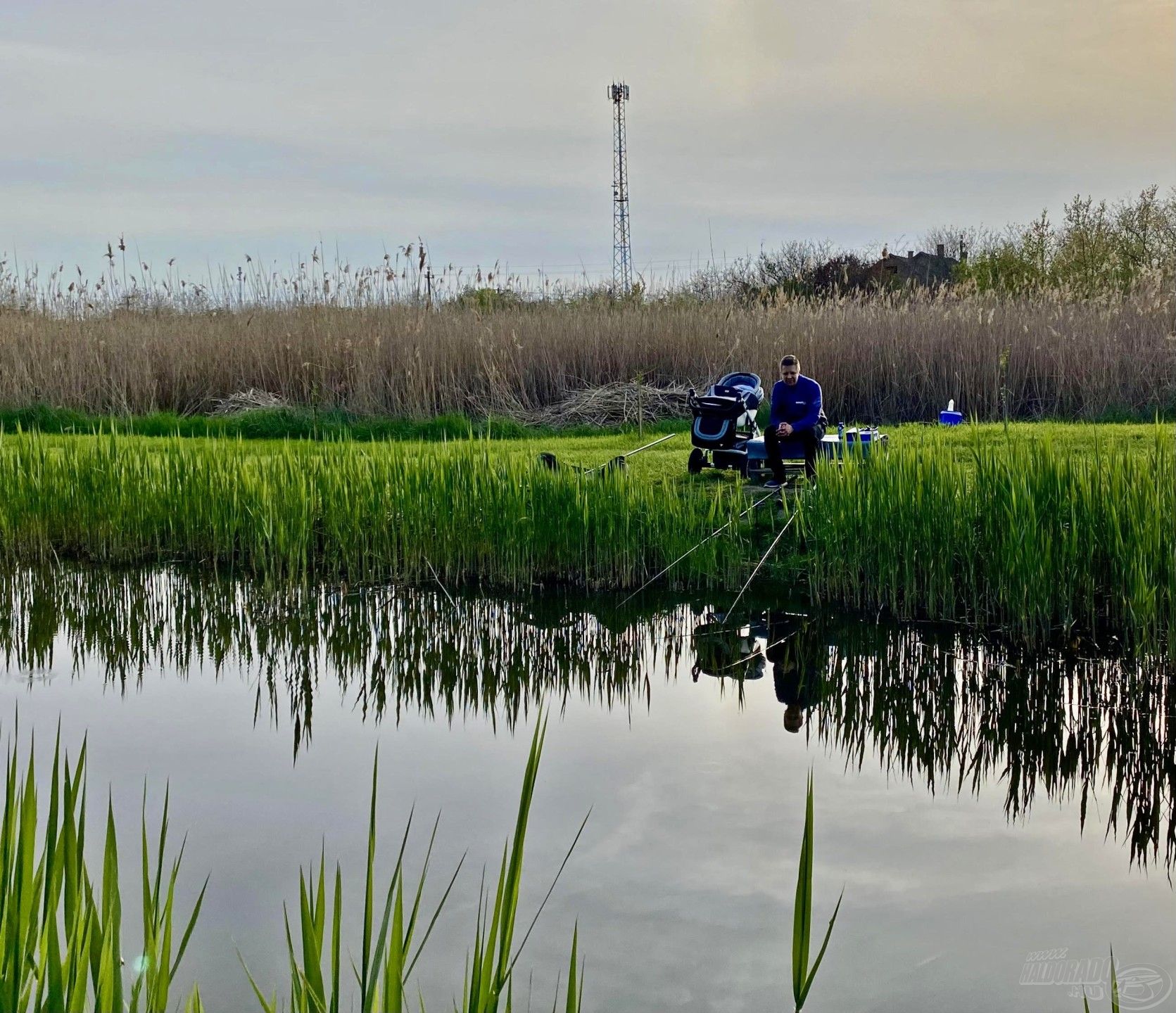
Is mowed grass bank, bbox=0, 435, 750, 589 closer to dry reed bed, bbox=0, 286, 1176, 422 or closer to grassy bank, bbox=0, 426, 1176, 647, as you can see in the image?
grassy bank, bbox=0, 426, 1176, 647

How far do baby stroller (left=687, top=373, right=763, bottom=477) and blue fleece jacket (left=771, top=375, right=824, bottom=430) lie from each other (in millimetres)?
363

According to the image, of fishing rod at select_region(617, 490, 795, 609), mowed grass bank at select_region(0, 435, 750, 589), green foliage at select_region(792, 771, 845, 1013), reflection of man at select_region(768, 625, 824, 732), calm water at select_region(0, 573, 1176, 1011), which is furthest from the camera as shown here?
mowed grass bank at select_region(0, 435, 750, 589)

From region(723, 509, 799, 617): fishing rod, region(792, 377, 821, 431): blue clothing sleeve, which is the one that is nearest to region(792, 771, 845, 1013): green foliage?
region(723, 509, 799, 617): fishing rod

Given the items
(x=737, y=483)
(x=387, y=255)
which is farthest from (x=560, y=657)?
(x=387, y=255)

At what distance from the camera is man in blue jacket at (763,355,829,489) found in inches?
308

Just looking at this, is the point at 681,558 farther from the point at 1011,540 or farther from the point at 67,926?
the point at 67,926

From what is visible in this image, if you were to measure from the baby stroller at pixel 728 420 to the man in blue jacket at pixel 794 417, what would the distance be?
39 cm

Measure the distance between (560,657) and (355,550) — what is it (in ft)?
6.24

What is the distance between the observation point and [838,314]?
14.1 m

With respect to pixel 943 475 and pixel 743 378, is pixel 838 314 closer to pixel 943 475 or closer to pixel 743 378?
pixel 743 378

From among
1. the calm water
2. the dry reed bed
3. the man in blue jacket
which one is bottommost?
the calm water

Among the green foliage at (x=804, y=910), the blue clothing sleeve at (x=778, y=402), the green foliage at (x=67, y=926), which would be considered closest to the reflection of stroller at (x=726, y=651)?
the blue clothing sleeve at (x=778, y=402)

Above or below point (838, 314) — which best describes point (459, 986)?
below

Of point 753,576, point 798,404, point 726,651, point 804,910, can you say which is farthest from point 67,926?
point 798,404
